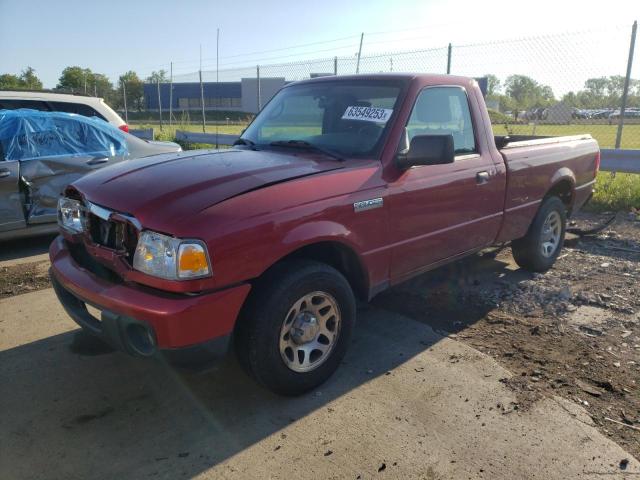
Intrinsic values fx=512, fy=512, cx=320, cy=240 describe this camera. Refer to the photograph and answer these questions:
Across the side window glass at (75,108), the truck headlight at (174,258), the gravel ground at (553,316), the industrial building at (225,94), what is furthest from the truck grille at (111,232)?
the industrial building at (225,94)

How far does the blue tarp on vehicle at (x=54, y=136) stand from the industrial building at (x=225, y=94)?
4.23 meters

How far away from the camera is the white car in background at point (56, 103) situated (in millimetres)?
6656

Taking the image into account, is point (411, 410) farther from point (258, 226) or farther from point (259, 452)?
point (258, 226)

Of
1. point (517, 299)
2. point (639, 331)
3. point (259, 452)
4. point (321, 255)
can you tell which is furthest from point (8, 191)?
point (639, 331)

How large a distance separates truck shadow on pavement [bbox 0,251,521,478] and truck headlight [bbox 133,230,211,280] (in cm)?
52

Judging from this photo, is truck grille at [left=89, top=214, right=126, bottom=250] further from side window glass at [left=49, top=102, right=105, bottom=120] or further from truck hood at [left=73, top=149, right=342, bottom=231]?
side window glass at [left=49, top=102, right=105, bottom=120]

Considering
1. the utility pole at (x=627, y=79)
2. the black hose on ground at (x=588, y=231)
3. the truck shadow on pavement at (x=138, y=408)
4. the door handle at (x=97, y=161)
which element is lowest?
the truck shadow on pavement at (x=138, y=408)

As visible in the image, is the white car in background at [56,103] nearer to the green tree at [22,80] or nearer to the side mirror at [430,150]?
the side mirror at [430,150]

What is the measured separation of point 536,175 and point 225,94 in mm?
35990

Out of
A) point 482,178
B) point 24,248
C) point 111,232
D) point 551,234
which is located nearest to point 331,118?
point 482,178

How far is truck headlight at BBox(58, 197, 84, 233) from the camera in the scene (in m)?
3.12

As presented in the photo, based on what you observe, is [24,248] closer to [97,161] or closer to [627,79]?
[97,161]

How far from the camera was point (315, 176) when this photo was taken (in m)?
3.01

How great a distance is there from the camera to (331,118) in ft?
12.5
